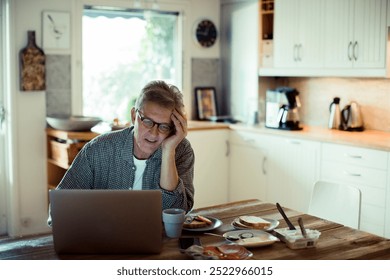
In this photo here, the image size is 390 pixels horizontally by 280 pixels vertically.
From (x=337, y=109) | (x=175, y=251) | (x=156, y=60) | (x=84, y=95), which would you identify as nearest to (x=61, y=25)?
(x=84, y=95)

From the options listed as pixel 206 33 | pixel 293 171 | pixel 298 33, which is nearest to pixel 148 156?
pixel 293 171

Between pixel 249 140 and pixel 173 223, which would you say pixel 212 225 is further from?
pixel 249 140

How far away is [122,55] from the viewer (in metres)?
4.60

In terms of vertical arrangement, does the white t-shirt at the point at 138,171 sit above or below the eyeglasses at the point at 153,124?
below

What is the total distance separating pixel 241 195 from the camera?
14.7ft

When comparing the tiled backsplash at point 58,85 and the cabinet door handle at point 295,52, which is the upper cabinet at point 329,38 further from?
the tiled backsplash at point 58,85

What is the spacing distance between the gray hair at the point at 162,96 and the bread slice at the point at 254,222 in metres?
0.45

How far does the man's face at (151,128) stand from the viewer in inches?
83.7

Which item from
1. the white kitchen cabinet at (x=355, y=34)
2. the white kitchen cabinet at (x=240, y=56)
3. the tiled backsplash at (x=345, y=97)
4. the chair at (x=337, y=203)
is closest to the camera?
the chair at (x=337, y=203)

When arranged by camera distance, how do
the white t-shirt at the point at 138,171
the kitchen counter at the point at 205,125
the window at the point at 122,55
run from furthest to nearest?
the window at the point at 122,55, the kitchen counter at the point at 205,125, the white t-shirt at the point at 138,171

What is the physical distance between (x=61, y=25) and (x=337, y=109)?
2042mm

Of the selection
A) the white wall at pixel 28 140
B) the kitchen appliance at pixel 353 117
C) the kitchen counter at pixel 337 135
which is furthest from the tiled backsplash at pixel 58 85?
the kitchen appliance at pixel 353 117

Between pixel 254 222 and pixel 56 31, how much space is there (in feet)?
8.66

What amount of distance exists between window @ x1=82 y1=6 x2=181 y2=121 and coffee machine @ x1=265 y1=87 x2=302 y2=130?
88 cm
